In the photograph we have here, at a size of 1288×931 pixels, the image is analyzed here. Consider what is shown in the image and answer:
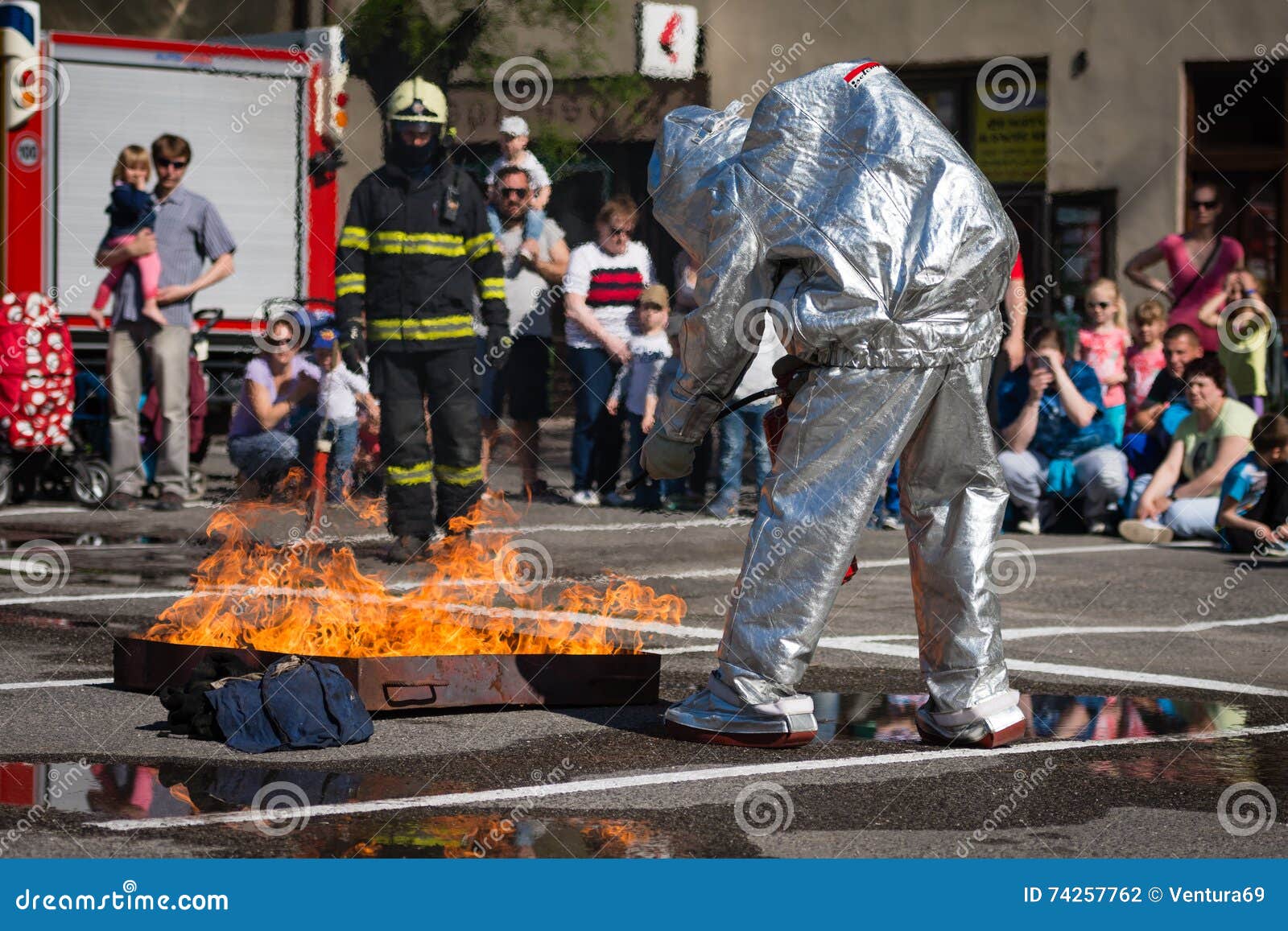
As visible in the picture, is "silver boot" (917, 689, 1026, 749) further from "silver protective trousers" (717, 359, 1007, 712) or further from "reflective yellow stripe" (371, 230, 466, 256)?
"reflective yellow stripe" (371, 230, 466, 256)

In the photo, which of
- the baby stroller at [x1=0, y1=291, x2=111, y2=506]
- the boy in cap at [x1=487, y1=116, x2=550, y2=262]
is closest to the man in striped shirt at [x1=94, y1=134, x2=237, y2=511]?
the baby stroller at [x1=0, y1=291, x2=111, y2=506]

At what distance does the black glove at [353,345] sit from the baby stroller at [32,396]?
9.02 ft

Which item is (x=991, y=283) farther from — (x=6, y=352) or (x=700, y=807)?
(x=6, y=352)

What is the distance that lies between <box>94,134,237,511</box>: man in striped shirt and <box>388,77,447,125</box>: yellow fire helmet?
→ 326 cm

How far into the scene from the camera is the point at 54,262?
658 inches

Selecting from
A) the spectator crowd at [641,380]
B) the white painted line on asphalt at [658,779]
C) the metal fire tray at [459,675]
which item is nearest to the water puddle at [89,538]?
the spectator crowd at [641,380]

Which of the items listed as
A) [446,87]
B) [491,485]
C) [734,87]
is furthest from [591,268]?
[734,87]

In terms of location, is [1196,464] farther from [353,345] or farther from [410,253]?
[353,345]

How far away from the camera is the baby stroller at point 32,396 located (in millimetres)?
13023

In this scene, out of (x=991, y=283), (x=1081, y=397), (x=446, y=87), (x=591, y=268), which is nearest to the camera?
(x=991, y=283)

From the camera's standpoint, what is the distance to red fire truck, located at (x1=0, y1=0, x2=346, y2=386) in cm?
1652

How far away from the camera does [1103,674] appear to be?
25.1ft

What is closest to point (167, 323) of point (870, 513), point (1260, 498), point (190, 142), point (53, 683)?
point (190, 142)

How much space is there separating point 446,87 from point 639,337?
10.7ft
